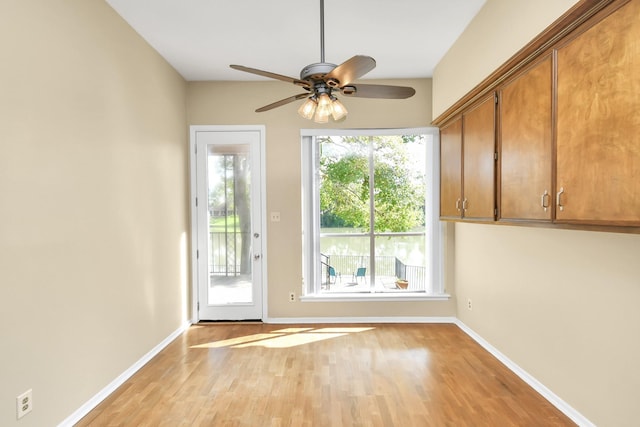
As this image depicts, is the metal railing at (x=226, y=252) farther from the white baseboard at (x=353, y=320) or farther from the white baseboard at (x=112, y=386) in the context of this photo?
the white baseboard at (x=112, y=386)

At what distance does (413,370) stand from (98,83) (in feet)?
10.7

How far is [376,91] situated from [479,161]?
1.04 meters

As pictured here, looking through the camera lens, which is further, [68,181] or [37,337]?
[68,181]

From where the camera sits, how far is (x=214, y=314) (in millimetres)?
4203

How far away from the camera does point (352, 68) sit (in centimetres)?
178

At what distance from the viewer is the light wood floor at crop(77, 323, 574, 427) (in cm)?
224

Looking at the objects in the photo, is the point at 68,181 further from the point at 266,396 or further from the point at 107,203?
the point at 266,396

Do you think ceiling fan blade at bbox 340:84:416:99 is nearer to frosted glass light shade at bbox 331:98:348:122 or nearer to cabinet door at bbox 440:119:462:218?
frosted glass light shade at bbox 331:98:348:122

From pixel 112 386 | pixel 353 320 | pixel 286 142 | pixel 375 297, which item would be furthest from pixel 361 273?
pixel 112 386

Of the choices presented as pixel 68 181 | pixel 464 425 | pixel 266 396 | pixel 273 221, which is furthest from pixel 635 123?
pixel 273 221

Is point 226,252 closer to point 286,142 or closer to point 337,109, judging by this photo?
point 286,142

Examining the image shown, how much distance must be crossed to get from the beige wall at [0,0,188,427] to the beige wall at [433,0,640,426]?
290 cm

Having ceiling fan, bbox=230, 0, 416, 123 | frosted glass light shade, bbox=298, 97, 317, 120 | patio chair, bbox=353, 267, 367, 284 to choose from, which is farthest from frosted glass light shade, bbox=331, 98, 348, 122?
patio chair, bbox=353, 267, 367, 284

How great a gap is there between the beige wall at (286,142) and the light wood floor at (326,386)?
0.48 metres
